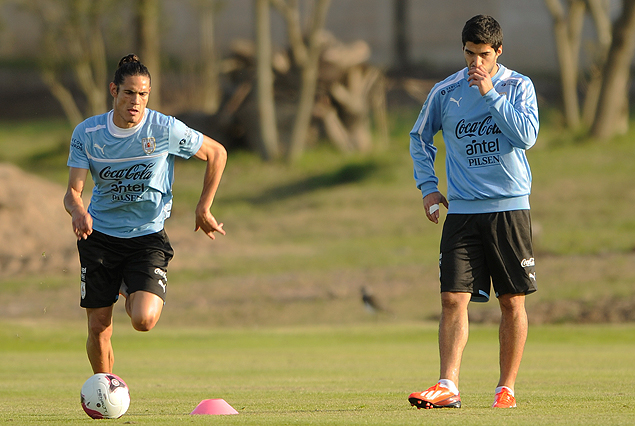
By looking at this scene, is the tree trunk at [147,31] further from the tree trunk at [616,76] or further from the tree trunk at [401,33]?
the tree trunk at [401,33]

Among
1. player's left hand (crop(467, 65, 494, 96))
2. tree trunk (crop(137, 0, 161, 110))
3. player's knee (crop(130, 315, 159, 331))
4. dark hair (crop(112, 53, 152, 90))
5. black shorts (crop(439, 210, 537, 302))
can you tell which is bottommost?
player's knee (crop(130, 315, 159, 331))

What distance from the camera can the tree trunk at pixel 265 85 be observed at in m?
33.4

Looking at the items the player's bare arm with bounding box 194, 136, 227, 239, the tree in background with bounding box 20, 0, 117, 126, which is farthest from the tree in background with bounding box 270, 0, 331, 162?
the player's bare arm with bounding box 194, 136, 227, 239

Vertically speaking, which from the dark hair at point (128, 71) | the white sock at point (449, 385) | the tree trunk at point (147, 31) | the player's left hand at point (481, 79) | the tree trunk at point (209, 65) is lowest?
the white sock at point (449, 385)

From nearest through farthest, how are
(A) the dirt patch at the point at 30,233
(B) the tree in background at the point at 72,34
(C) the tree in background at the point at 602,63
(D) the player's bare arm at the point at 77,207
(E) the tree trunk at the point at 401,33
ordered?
(D) the player's bare arm at the point at 77,207 < (A) the dirt patch at the point at 30,233 < (C) the tree in background at the point at 602,63 < (B) the tree in background at the point at 72,34 < (E) the tree trunk at the point at 401,33

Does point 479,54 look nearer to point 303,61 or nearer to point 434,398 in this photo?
point 434,398

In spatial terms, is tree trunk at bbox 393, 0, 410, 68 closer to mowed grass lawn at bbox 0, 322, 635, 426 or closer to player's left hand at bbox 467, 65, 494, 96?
mowed grass lawn at bbox 0, 322, 635, 426

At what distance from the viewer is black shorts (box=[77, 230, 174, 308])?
7.26 meters

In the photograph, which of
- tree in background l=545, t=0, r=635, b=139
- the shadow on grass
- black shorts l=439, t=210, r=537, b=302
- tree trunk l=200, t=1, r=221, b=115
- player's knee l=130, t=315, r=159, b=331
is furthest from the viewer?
tree trunk l=200, t=1, r=221, b=115

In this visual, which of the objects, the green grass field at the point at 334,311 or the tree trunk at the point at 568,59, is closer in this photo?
the green grass field at the point at 334,311

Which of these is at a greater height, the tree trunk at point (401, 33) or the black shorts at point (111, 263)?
the tree trunk at point (401, 33)

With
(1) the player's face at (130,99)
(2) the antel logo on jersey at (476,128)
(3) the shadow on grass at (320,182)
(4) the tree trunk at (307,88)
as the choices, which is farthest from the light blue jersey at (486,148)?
(4) the tree trunk at (307,88)

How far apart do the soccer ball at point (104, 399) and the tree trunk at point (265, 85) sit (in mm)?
27979

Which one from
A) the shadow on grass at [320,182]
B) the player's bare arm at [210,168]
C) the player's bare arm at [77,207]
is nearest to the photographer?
the player's bare arm at [77,207]
